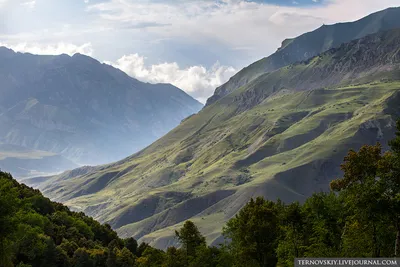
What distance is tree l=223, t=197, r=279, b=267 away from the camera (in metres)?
76.9

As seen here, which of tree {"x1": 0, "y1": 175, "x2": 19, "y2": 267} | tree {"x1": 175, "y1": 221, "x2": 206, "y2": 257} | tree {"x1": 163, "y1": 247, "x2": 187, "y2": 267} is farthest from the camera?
tree {"x1": 175, "y1": 221, "x2": 206, "y2": 257}

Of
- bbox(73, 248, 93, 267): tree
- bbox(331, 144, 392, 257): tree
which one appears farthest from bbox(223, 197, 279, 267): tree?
bbox(73, 248, 93, 267): tree

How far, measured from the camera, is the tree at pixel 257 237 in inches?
3029

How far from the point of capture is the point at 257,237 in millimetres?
77812

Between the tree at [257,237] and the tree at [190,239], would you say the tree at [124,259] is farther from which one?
the tree at [257,237]

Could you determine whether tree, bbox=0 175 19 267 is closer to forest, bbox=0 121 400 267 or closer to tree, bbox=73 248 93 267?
forest, bbox=0 121 400 267

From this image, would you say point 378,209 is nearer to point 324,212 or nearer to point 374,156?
point 374,156

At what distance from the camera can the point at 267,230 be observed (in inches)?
3051

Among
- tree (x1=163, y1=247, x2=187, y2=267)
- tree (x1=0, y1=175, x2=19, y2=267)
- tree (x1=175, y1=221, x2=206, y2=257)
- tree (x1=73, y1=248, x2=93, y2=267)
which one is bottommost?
tree (x1=163, y1=247, x2=187, y2=267)

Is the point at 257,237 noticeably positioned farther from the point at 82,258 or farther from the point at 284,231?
A: the point at 82,258

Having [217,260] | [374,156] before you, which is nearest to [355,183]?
[374,156]

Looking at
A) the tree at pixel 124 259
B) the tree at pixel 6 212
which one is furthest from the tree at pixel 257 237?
the tree at pixel 6 212

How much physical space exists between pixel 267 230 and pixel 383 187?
27.0 m

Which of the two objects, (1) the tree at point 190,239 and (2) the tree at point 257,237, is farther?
(1) the tree at point 190,239
